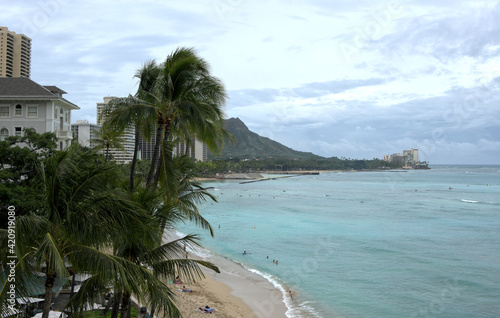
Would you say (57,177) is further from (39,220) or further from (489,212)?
(489,212)

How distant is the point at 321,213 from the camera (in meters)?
61.2

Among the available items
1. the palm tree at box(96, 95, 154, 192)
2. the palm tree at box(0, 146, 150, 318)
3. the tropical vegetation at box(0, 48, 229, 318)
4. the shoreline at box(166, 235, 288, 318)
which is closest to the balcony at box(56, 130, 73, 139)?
the shoreline at box(166, 235, 288, 318)

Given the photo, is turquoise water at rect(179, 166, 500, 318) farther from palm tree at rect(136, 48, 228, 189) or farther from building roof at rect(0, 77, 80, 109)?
building roof at rect(0, 77, 80, 109)

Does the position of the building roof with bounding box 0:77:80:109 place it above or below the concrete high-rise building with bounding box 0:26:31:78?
below

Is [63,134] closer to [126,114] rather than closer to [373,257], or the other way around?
[126,114]

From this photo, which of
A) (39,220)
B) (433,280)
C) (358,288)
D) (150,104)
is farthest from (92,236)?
(433,280)

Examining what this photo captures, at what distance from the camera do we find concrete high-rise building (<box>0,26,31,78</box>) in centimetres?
9370

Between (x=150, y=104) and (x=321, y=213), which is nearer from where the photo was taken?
(x=150, y=104)

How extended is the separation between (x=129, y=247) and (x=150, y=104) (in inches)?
134

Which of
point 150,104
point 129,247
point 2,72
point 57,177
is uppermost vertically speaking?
point 2,72

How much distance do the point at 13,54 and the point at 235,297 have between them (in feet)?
322

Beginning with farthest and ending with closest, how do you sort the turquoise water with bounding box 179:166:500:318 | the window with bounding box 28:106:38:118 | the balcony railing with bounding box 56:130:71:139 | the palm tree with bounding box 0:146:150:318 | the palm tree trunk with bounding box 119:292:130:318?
the balcony railing with bounding box 56:130:71:139 → the window with bounding box 28:106:38:118 → the turquoise water with bounding box 179:166:500:318 → the palm tree trunk with bounding box 119:292:130:318 → the palm tree with bounding box 0:146:150:318

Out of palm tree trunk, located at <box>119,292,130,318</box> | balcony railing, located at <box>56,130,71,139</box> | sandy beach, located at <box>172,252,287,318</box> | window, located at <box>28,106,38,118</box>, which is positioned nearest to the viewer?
palm tree trunk, located at <box>119,292,130,318</box>

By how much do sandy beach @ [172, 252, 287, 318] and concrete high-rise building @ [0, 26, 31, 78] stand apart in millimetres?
90258
